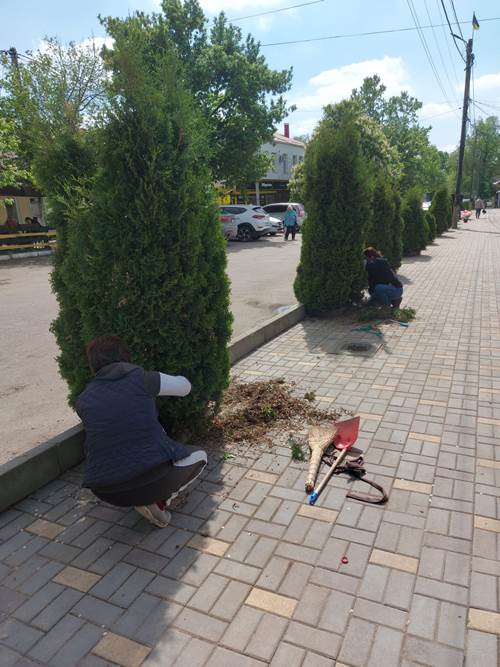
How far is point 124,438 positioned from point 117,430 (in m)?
0.06

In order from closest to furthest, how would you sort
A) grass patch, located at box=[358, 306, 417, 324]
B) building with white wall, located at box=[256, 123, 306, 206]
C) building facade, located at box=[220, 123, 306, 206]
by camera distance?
grass patch, located at box=[358, 306, 417, 324], building facade, located at box=[220, 123, 306, 206], building with white wall, located at box=[256, 123, 306, 206]

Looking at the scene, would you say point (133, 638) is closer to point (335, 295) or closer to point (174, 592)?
point (174, 592)

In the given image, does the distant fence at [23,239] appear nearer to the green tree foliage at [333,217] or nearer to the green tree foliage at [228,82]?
the green tree foliage at [228,82]

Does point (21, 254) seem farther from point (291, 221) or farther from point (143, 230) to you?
point (143, 230)

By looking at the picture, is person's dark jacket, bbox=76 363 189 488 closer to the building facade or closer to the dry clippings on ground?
the dry clippings on ground

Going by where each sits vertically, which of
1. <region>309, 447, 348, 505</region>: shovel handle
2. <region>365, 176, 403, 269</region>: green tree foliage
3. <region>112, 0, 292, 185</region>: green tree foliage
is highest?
<region>112, 0, 292, 185</region>: green tree foliage

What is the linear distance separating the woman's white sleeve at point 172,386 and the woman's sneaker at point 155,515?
0.69 meters

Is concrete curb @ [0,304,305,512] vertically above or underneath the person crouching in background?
underneath

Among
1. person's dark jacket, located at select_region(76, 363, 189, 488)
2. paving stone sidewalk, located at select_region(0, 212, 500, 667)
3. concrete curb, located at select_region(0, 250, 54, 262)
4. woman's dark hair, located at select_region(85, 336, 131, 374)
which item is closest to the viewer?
paving stone sidewalk, located at select_region(0, 212, 500, 667)

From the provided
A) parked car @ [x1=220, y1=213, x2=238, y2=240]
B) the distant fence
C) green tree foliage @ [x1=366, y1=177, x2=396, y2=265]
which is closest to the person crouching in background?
green tree foliage @ [x1=366, y1=177, x2=396, y2=265]

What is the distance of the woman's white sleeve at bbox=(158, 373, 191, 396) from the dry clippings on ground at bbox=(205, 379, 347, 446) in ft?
3.47

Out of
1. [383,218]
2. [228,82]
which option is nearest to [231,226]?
[228,82]

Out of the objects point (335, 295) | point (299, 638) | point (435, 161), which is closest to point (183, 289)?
point (299, 638)

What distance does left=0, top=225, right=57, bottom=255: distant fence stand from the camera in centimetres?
2052
